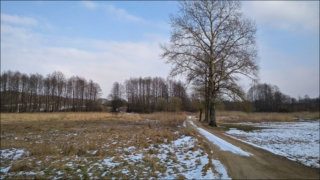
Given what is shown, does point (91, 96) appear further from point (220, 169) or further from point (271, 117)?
point (220, 169)

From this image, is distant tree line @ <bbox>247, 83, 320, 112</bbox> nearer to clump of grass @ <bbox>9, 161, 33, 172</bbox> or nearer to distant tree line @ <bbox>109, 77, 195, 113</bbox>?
distant tree line @ <bbox>109, 77, 195, 113</bbox>

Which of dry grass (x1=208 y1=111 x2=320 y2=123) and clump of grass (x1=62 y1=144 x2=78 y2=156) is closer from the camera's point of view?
clump of grass (x1=62 y1=144 x2=78 y2=156)

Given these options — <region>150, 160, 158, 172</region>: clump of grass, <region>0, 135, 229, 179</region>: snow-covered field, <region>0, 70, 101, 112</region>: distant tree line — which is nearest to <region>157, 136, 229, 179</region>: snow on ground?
<region>0, 135, 229, 179</region>: snow-covered field

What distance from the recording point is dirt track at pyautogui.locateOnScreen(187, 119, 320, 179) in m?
5.44

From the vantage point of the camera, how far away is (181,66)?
64.6 feet

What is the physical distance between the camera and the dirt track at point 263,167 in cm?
544

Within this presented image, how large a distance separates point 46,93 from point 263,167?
75.0m

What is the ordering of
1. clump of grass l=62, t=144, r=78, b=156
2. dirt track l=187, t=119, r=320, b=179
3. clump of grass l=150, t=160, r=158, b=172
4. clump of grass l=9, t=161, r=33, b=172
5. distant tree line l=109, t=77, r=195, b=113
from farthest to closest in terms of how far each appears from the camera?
distant tree line l=109, t=77, r=195, b=113, clump of grass l=62, t=144, r=78, b=156, clump of grass l=9, t=161, r=33, b=172, clump of grass l=150, t=160, r=158, b=172, dirt track l=187, t=119, r=320, b=179

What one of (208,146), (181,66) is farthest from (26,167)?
(181,66)

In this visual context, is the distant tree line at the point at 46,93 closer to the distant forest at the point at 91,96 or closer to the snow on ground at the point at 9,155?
the distant forest at the point at 91,96

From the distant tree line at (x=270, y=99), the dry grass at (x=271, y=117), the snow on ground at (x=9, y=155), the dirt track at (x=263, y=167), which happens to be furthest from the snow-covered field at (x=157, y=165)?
the distant tree line at (x=270, y=99)

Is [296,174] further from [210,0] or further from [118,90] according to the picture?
[118,90]

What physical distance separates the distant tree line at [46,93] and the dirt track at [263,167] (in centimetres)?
6641

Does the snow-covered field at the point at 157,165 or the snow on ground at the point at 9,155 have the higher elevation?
the snow-covered field at the point at 157,165
